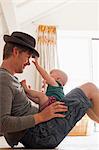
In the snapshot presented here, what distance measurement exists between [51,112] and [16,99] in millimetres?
258

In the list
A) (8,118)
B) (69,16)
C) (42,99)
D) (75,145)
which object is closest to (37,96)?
(42,99)

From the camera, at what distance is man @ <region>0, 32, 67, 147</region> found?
1764mm

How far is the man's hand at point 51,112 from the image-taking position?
1.84 metres

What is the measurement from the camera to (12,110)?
76.1 inches

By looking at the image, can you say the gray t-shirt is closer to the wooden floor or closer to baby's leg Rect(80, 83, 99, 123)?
the wooden floor

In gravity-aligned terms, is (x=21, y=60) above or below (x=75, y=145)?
above

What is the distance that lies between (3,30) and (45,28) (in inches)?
59.6

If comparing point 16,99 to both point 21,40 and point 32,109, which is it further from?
point 21,40

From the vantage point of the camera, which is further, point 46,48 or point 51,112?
point 46,48

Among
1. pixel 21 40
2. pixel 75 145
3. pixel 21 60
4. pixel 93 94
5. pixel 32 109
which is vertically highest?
pixel 21 40

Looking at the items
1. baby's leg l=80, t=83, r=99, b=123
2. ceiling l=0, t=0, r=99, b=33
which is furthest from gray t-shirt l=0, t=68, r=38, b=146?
ceiling l=0, t=0, r=99, b=33

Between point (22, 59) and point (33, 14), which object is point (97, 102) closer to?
point (22, 59)

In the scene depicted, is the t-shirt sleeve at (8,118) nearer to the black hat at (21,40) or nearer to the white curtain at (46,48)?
the black hat at (21,40)

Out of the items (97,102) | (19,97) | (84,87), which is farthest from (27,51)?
(97,102)
